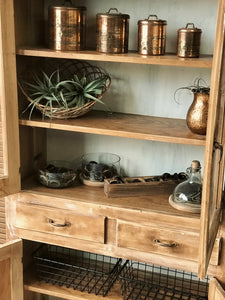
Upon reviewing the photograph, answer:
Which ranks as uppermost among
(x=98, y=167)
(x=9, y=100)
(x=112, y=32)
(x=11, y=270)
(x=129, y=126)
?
(x=112, y=32)

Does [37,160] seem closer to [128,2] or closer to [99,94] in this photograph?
[99,94]

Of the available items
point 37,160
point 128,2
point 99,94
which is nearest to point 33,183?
point 37,160

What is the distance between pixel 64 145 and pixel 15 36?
683mm

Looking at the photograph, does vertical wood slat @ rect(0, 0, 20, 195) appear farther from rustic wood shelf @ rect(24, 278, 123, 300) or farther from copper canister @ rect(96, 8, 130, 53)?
rustic wood shelf @ rect(24, 278, 123, 300)

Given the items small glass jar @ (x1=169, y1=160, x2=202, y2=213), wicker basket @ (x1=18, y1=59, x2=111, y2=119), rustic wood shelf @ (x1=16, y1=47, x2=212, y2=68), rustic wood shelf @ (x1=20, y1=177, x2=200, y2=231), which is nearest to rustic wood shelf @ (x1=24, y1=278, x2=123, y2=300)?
rustic wood shelf @ (x1=20, y1=177, x2=200, y2=231)

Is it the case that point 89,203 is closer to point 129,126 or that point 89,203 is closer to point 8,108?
point 129,126

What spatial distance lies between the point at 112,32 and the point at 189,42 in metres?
0.33

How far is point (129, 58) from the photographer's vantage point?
1816mm

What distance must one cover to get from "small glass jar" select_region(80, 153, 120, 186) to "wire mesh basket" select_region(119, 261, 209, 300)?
456 millimetres

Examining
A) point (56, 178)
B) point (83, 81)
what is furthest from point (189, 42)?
point (56, 178)

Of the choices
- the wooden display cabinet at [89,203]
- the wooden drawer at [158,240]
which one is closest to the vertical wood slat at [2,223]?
the wooden display cabinet at [89,203]

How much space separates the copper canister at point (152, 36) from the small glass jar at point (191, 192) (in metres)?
0.51

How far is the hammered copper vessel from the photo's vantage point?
1830mm

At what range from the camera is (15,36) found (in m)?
1.97
